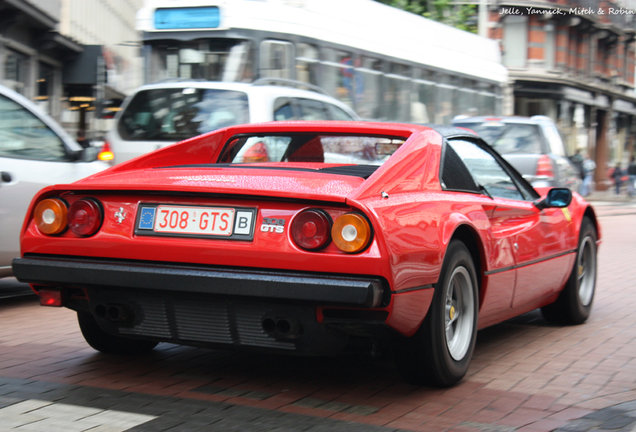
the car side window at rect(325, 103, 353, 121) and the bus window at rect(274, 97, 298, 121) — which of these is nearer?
the bus window at rect(274, 97, 298, 121)

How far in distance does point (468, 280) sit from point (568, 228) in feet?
6.08

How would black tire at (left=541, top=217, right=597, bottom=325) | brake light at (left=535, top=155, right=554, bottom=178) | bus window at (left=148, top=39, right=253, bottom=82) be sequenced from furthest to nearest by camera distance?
1. bus window at (left=148, top=39, right=253, bottom=82)
2. brake light at (left=535, top=155, right=554, bottom=178)
3. black tire at (left=541, top=217, right=597, bottom=325)

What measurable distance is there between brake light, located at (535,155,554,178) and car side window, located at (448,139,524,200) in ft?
22.7

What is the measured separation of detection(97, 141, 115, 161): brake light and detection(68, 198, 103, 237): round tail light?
247 inches

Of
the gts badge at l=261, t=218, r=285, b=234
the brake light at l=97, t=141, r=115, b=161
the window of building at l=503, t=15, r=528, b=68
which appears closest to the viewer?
the gts badge at l=261, t=218, r=285, b=234

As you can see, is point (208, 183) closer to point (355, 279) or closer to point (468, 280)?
point (355, 279)

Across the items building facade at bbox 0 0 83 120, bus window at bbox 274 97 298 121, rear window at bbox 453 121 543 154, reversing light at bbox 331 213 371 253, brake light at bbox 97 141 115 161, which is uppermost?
building facade at bbox 0 0 83 120

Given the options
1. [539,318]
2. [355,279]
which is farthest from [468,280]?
[539,318]

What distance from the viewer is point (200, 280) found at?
3691 mm

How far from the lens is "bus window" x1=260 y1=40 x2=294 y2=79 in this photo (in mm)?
12602

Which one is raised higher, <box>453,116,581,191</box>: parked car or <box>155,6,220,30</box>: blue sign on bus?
<box>155,6,220,30</box>: blue sign on bus

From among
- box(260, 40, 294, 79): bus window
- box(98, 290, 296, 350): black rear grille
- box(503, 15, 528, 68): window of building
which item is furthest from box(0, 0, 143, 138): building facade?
box(503, 15, 528, 68): window of building

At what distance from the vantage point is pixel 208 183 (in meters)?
3.86

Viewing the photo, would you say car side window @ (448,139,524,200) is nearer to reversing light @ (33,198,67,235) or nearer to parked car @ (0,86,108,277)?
reversing light @ (33,198,67,235)
